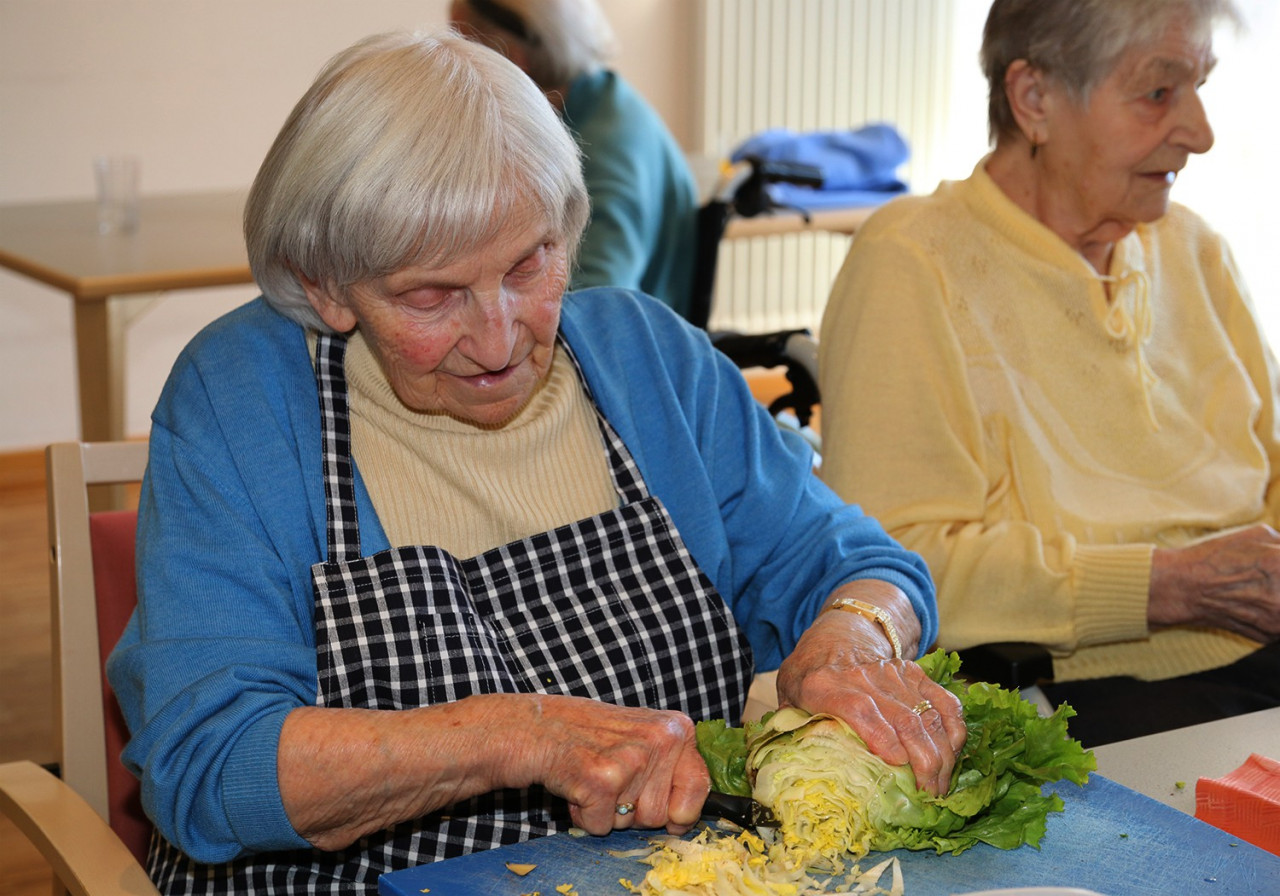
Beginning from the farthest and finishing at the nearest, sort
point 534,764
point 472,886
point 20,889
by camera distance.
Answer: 1. point 20,889
2. point 534,764
3. point 472,886

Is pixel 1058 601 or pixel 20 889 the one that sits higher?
pixel 1058 601

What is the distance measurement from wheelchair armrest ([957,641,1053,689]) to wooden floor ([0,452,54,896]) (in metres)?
1.87

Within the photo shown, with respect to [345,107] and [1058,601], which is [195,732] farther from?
[1058,601]

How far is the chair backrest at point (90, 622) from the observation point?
5.08 feet

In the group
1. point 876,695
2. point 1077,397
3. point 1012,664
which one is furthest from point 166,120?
point 876,695

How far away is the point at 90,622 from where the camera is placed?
1.58 m

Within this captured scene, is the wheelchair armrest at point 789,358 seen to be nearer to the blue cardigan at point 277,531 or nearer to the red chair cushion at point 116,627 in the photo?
the blue cardigan at point 277,531

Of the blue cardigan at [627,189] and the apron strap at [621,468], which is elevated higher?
the blue cardigan at [627,189]

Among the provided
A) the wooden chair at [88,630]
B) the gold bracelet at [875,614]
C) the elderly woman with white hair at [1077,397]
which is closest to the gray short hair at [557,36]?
the elderly woman with white hair at [1077,397]

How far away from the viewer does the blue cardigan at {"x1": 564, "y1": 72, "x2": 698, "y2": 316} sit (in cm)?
334

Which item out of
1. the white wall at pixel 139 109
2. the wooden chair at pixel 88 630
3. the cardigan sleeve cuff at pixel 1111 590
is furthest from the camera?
the white wall at pixel 139 109

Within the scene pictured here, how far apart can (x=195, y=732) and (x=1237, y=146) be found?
196 inches

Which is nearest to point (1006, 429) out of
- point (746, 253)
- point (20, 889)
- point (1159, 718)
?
point (1159, 718)

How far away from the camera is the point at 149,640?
4.25 feet
